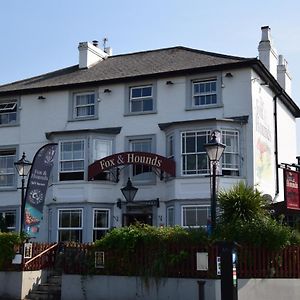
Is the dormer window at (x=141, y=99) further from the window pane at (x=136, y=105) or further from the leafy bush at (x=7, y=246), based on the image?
the leafy bush at (x=7, y=246)

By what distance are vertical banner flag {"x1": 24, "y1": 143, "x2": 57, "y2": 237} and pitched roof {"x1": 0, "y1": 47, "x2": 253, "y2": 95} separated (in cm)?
698

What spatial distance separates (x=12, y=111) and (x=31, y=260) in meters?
11.3

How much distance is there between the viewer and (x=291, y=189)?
21516mm

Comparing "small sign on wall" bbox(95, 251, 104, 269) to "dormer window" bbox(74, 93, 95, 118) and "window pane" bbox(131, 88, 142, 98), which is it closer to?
"window pane" bbox(131, 88, 142, 98)

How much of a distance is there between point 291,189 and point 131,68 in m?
10.0

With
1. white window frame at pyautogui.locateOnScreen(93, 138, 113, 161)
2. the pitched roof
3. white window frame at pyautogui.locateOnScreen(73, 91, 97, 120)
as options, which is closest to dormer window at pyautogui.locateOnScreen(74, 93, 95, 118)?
white window frame at pyautogui.locateOnScreen(73, 91, 97, 120)

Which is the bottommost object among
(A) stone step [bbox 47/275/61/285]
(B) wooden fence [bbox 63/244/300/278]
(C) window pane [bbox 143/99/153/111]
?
(A) stone step [bbox 47/275/61/285]

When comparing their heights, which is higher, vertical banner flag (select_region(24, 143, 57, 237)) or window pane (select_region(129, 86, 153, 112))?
window pane (select_region(129, 86, 153, 112))

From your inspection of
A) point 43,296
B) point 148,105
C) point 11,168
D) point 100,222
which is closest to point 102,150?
point 148,105

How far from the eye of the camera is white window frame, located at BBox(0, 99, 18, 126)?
2842cm

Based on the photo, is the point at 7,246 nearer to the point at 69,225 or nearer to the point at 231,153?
the point at 69,225

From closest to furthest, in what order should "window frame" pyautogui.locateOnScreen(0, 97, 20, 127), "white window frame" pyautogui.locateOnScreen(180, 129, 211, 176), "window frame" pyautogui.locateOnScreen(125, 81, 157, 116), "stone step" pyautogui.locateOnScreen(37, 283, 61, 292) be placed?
1. "stone step" pyautogui.locateOnScreen(37, 283, 61, 292)
2. "white window frame" pyautogui.locateOnScreen(180, 129, 211, 176)
3. "window frame" pyautogui.locateOnScreen(125, 81, 157, 116)
4. "window frame" pyautogui.locateOnScreen(0, 97, 20, 127)

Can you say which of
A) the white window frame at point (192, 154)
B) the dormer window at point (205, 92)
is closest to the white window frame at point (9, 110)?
the white window frame at point (192, 154)

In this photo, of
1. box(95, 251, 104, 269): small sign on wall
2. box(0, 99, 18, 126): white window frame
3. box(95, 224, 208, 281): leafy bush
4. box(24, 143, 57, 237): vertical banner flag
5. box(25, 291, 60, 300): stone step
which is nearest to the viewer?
box(95, 224, 208, 281): leafy bush
